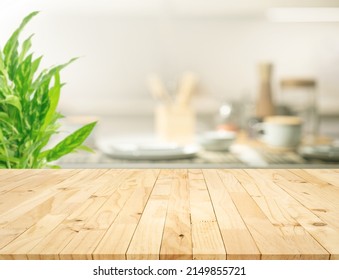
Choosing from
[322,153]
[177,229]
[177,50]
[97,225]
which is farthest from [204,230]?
[177,50]

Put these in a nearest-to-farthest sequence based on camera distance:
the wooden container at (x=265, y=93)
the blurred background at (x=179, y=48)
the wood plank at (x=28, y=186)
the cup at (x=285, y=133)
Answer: the wood plank at (x=28, y=186), the cup at (x=285, y=133), the wooden container at (x=265, y=93), the blurred background at (x=179, y=48)

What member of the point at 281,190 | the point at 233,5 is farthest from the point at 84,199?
the point at 233,5

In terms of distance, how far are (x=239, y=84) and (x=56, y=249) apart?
17.0 feet

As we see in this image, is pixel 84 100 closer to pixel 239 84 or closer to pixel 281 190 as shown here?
pixel 239 84

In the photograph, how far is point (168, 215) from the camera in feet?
2.92

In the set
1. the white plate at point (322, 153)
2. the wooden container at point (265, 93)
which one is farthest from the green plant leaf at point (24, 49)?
the wooden container at point (265, 93)

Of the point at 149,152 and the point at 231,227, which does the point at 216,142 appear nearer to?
the point at 149,152

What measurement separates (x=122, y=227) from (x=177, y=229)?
91 mm

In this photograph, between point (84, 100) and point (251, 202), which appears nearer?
point (251, 202)

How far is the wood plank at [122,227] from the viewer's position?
0.68 m

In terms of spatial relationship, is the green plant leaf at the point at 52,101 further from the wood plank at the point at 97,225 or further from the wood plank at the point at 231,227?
the wood plank at the point at 231,227

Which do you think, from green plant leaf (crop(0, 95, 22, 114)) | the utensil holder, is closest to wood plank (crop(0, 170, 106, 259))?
green plant leaf (crop(0, 95, 22, 114))

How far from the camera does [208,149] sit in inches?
74.7

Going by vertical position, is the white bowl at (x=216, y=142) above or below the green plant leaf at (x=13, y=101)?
below
